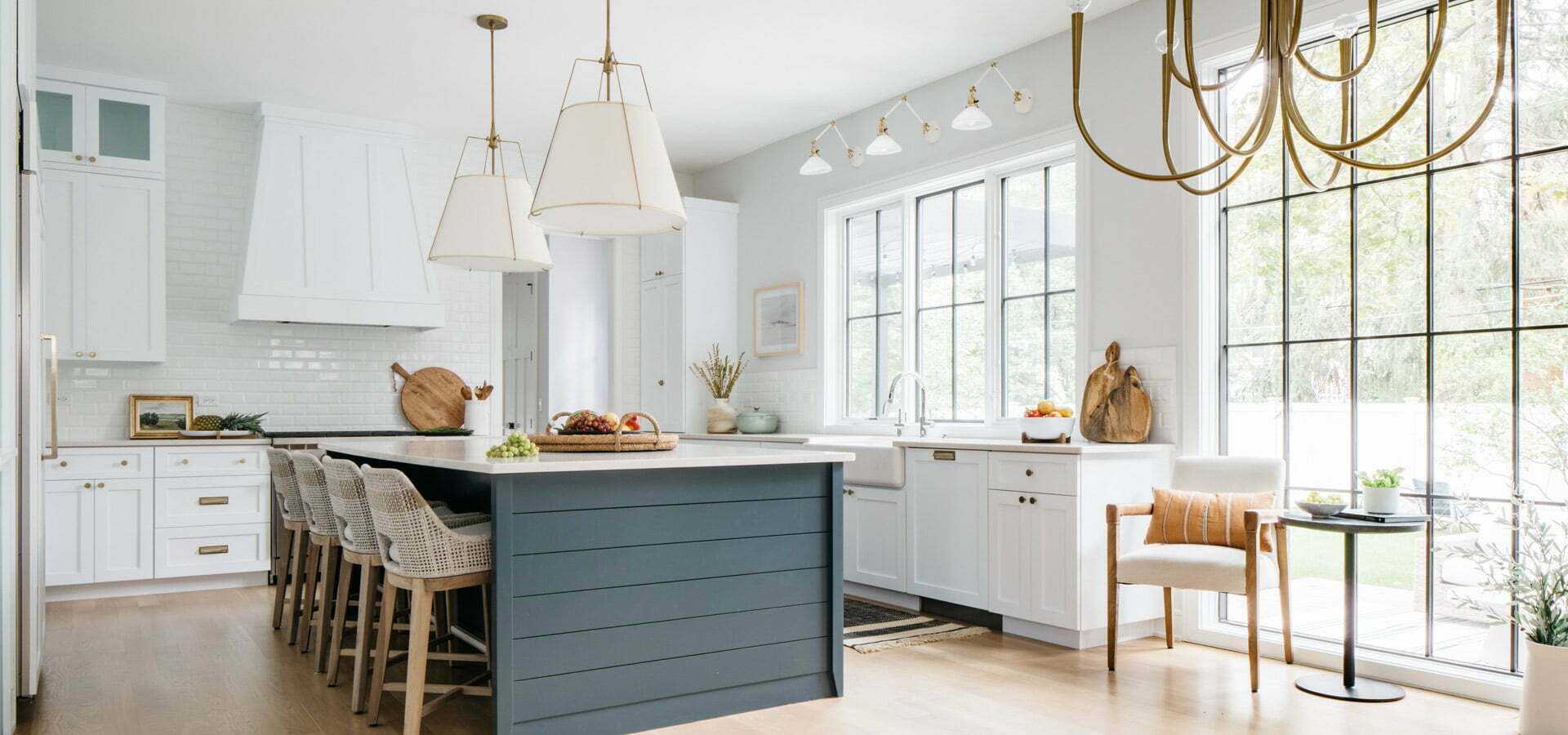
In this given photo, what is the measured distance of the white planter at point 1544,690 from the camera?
313cm

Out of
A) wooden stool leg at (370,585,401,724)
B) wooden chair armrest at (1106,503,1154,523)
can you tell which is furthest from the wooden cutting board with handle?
wooden chair armrest at (1106,503,1154,523)

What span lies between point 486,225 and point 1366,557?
379 centimetres

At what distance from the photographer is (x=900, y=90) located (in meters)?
6.15

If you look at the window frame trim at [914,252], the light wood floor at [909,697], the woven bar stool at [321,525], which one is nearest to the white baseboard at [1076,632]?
the light wood floor at [909,697]

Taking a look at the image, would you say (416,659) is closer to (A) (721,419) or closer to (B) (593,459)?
(B) (593,459)

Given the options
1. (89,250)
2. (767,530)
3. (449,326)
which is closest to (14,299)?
(767,530)

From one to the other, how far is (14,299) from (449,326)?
14.1 ft

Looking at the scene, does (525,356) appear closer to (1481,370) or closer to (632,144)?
(632,144)

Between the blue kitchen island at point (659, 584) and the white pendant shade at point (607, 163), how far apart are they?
2.65 ft

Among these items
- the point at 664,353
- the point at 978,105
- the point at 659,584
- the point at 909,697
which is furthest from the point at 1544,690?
the point at 664,353

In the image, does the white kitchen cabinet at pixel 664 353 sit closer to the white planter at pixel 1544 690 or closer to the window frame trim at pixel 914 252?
the window frame trim at pixel 914 252

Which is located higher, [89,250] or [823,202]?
[823,202]

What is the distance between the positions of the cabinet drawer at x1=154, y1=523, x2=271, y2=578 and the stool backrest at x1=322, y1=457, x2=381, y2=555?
2.86 m

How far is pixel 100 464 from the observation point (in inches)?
222
